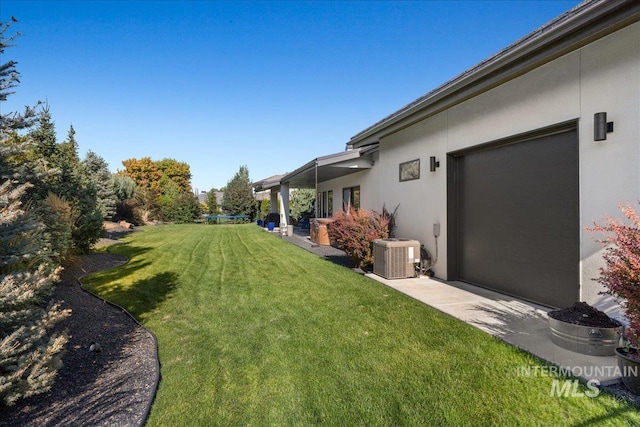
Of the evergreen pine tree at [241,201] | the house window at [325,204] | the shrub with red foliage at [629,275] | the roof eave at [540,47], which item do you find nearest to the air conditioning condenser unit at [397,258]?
the roof eave at [540,47]

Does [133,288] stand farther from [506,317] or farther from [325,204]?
[325,204]

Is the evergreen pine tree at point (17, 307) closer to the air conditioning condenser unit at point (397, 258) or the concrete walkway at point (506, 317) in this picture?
the concrete walkway at point (506, 317)

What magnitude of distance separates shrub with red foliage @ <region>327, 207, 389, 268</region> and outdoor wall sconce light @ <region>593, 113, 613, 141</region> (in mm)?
5082

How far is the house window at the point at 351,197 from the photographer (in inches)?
565

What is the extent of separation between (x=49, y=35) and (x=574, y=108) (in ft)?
42.5

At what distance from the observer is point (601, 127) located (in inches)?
166

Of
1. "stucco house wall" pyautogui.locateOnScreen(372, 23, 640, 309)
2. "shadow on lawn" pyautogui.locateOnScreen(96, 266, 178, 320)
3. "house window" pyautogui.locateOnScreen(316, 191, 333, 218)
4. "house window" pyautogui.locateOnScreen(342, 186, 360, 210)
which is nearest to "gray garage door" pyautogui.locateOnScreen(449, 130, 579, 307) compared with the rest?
"stucco house wall" pyautogui.locateOnScreen(372, 23, 640, 309)

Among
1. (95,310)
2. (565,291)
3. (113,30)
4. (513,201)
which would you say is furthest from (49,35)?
(565,291)

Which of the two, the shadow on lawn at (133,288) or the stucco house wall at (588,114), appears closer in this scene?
the stucco house wall at (588,114)

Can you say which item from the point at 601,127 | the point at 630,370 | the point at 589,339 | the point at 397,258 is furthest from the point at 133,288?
the point at 601,127

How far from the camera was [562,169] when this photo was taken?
5.02 metres

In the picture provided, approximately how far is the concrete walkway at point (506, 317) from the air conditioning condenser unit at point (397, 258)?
7.0 inches

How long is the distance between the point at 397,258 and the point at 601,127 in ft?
14.7

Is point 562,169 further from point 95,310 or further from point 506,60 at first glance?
point 95,310
